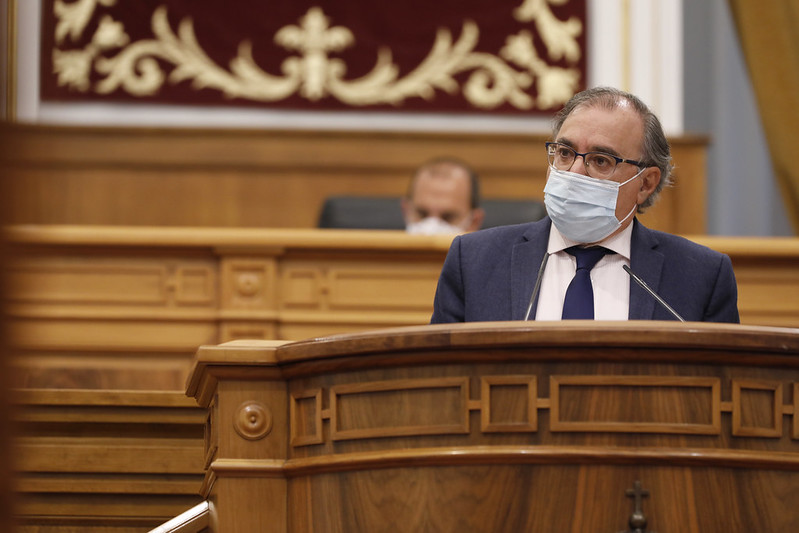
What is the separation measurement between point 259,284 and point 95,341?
566 mm

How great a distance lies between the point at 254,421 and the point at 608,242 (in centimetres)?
86

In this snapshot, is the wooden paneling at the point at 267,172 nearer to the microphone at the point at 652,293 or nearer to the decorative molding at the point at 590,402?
the microphone at the point at 652,293

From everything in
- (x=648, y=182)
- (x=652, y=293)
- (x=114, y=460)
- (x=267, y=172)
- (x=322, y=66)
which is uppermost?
(x=322, y=66)

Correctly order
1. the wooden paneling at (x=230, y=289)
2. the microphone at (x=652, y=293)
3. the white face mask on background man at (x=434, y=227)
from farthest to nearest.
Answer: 1. the white face mask on background man at (x=434, y=227)
2. the wooden paneling at (x=230, y=289)
3. the microphone at (x=652, y=293)

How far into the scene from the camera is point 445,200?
426 centimetres

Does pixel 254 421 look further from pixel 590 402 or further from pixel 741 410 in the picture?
pixel 741 410

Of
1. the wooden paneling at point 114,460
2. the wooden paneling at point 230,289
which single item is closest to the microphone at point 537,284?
the wooden paneling at point 114,460

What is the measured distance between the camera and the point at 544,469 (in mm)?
1538

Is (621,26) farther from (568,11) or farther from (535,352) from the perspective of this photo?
(535,352)

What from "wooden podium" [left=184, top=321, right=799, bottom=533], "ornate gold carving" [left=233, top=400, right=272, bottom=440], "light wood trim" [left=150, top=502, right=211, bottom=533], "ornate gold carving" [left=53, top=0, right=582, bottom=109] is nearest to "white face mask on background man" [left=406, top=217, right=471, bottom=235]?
"ornate gold carving" [left=53, top=0, right=582, bottom=109]

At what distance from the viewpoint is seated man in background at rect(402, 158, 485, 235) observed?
4250 millimetres

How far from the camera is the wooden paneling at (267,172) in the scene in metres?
5.27

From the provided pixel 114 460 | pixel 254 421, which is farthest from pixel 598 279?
pixel 114 460

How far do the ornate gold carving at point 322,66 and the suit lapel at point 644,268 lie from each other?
3420mm
